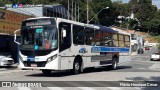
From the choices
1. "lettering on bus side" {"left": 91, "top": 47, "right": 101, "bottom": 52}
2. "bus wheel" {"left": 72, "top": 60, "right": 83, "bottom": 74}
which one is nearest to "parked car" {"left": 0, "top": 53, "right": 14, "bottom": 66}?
"lettering on bus side" {"left": 91, "top": 47, "right": 101, "bottom": 52}

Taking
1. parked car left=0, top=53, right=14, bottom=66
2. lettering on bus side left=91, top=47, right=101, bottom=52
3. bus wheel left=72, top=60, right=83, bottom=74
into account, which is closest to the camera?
bus wheel left=72, top=60, right=83, bottom=74

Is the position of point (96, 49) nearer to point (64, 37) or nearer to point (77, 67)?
point (77, 67)

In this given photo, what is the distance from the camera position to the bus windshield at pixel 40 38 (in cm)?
1867

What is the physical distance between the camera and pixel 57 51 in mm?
18656

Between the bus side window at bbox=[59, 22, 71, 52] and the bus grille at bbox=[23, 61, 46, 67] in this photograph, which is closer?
the bus grille at bbox=[23, 61, 46, 67]

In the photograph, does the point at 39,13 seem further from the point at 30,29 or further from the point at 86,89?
the point at 86,89

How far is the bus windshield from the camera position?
61.3ft

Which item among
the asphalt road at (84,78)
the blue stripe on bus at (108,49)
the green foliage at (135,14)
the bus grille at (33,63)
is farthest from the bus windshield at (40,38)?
the green foliage at (135,14)

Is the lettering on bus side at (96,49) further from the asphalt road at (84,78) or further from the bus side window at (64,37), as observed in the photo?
the bus side window at (64,37)

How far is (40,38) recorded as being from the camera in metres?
18.8

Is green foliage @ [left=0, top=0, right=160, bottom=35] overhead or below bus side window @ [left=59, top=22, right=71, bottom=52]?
overhead

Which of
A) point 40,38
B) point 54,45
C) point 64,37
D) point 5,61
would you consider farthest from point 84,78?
point 5,61

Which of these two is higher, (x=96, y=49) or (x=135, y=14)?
(x=135, y=14)

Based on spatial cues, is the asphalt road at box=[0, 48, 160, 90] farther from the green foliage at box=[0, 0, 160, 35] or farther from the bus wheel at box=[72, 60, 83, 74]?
the green foliage at box=[0, 0, 160, 35]
